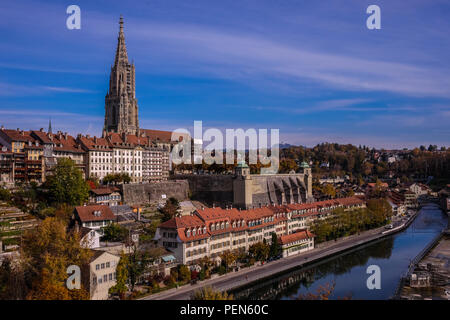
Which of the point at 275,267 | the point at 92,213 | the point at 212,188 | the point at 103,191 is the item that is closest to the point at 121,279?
the point at 92,213

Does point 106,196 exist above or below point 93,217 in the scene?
above

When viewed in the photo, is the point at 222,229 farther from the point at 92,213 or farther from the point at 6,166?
the point at 6,166

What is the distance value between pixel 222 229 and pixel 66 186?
45.9 ft

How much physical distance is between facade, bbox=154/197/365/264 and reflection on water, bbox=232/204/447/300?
189 inches

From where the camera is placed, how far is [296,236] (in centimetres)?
4288

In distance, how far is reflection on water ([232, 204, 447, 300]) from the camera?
103 feet

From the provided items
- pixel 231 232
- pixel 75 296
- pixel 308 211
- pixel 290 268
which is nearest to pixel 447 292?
pixel 290 268

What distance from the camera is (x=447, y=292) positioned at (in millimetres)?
31000

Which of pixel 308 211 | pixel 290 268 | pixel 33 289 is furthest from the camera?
pixel 308 211

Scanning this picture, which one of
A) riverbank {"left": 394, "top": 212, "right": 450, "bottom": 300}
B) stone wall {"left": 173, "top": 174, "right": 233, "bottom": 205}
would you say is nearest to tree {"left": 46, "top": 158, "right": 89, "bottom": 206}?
stone wall {"left": 173, "top": 174, "right": 233, "bottom": 205}

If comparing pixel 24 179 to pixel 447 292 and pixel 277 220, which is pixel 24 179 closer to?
pixel 277 220

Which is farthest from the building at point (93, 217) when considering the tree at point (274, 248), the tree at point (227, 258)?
the tree at point (274, 248)

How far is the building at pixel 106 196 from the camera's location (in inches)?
1733
